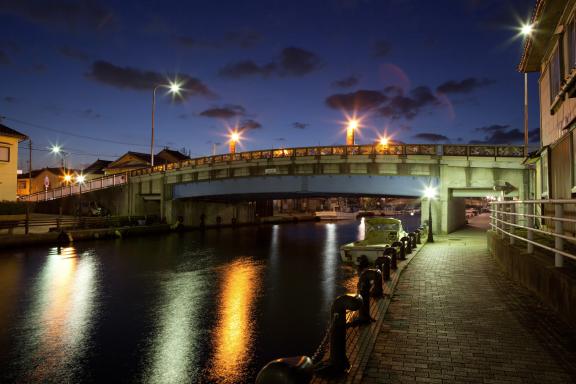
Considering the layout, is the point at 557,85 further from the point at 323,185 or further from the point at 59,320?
the point at 323,185

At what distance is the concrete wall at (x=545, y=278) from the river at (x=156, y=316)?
5.01 meters

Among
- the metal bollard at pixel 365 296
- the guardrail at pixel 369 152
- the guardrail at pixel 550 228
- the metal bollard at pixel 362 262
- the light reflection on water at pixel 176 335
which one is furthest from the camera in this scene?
the guardrail at pixel 369 152

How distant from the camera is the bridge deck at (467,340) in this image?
5305 millimetres

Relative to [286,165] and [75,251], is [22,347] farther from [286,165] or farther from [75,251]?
[286,165]

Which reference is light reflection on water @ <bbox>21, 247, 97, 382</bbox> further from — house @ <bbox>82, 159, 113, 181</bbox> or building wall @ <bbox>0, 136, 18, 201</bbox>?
house @ <bbox>82, 159, 113, 181</bbox>

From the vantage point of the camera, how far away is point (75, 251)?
90.9ft

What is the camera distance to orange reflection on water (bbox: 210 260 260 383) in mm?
8008

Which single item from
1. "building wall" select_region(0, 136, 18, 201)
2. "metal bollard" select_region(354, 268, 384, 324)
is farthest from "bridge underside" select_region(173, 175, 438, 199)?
"metal bollard" select_region(354, 268, 384, 324)

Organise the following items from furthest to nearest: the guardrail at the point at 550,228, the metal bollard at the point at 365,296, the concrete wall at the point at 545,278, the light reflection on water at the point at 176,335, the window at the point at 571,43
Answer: the window at the point at 571,43 < the light reflection on water at the point at 176,335 < the metal bollard at the point at 365,296 < the guardrail at the point at 550,228 < the concrete wall at the point at 545,278

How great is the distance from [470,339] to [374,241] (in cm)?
1417

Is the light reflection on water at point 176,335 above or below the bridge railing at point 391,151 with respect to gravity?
below

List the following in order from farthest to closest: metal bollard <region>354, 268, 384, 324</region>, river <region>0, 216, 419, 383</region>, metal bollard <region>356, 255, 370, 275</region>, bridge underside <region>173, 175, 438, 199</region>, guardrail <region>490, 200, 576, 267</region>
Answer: bridge underside <region>173, 175, 438, 199</region>, metal bollard <region>356, 255, 370, 275</region>, river <region>0, 216, 419, 383</region>, metal bollard <region>354, 268, 384, 324</region>, guardrail <region>490, 200, 576, 267</region>

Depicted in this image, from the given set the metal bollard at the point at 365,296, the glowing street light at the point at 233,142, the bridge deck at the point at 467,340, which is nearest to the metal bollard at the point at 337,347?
the bridge deck at the point at 467,340

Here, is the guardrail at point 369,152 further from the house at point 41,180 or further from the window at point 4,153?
the house at point 41,180
